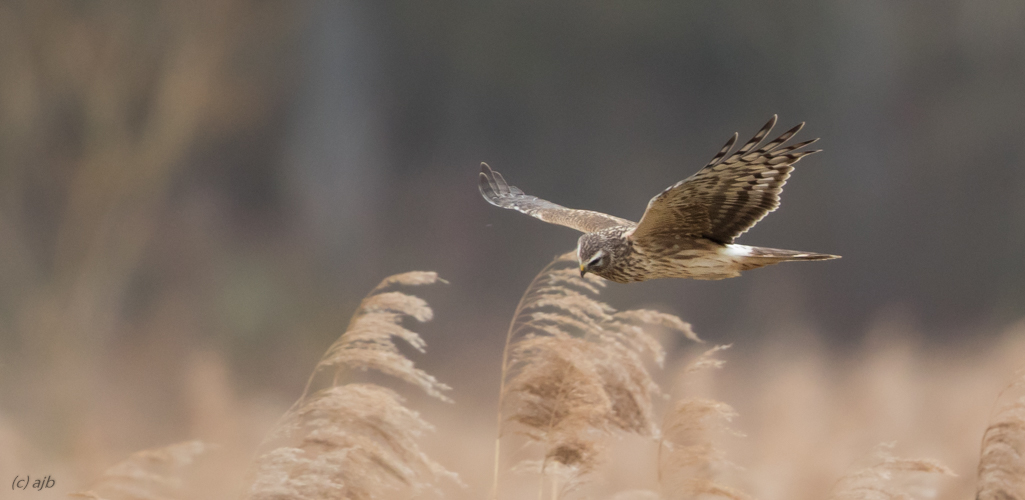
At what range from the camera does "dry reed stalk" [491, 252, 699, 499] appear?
63.7 inches

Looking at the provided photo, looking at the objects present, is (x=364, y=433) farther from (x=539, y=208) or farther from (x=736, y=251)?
(x=736, y=251)

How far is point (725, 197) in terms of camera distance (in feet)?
3.77

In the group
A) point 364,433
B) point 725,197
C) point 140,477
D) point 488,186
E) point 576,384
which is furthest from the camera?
point 488,186

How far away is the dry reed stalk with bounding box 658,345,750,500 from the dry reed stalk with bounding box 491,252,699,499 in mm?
96

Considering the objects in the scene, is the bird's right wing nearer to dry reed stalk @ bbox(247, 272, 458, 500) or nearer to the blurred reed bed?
the blurred reed bed

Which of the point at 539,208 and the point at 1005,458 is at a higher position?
the point at 539,208

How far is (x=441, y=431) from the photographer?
2.30 m

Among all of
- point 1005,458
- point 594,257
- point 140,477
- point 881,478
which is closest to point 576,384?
point 594,257

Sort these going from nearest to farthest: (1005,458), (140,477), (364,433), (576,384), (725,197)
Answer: (725,197)
(140,477)
(364,433)
(576,384)
(1005,458)

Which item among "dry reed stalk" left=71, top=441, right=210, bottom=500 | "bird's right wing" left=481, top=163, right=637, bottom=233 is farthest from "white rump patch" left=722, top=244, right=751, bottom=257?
"dry reed stalk" left=71, top=441, right=210, bottom=500

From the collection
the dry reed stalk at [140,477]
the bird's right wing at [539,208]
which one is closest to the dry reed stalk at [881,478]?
the bird's right wing at [539,208]

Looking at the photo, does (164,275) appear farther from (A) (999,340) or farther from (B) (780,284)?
(A) (999,340)

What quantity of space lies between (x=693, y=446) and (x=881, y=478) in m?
0.54

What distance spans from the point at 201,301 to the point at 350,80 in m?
1.11
